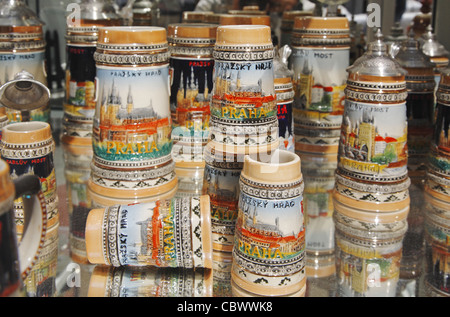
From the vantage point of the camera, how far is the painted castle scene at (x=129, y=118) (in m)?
1.18

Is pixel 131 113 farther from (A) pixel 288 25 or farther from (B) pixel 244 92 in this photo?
(A) pixel 288 25

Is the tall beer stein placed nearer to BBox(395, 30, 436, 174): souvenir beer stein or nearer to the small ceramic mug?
the small ceramic mug

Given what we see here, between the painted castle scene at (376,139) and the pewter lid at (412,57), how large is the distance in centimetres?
29

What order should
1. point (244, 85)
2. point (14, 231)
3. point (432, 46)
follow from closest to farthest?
Result: point (14, 231) < point (244, 85) < point (432, 46)

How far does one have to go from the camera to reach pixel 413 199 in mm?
1305

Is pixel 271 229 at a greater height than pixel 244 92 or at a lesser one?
lesser

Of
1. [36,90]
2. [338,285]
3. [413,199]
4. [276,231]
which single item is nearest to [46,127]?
[36,90]

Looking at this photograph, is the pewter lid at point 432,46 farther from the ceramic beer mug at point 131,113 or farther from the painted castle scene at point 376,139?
the ceramic beer mug at point 131,113

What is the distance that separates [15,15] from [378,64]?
35.5 inches

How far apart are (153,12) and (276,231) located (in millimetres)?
1191

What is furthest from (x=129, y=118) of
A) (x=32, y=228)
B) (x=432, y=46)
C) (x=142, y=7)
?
(x=432, y=46)

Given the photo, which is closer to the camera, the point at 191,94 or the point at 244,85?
the point at 244,85

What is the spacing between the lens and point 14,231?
2.42 ft

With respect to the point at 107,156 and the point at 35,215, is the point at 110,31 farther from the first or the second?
the point at 35,215
